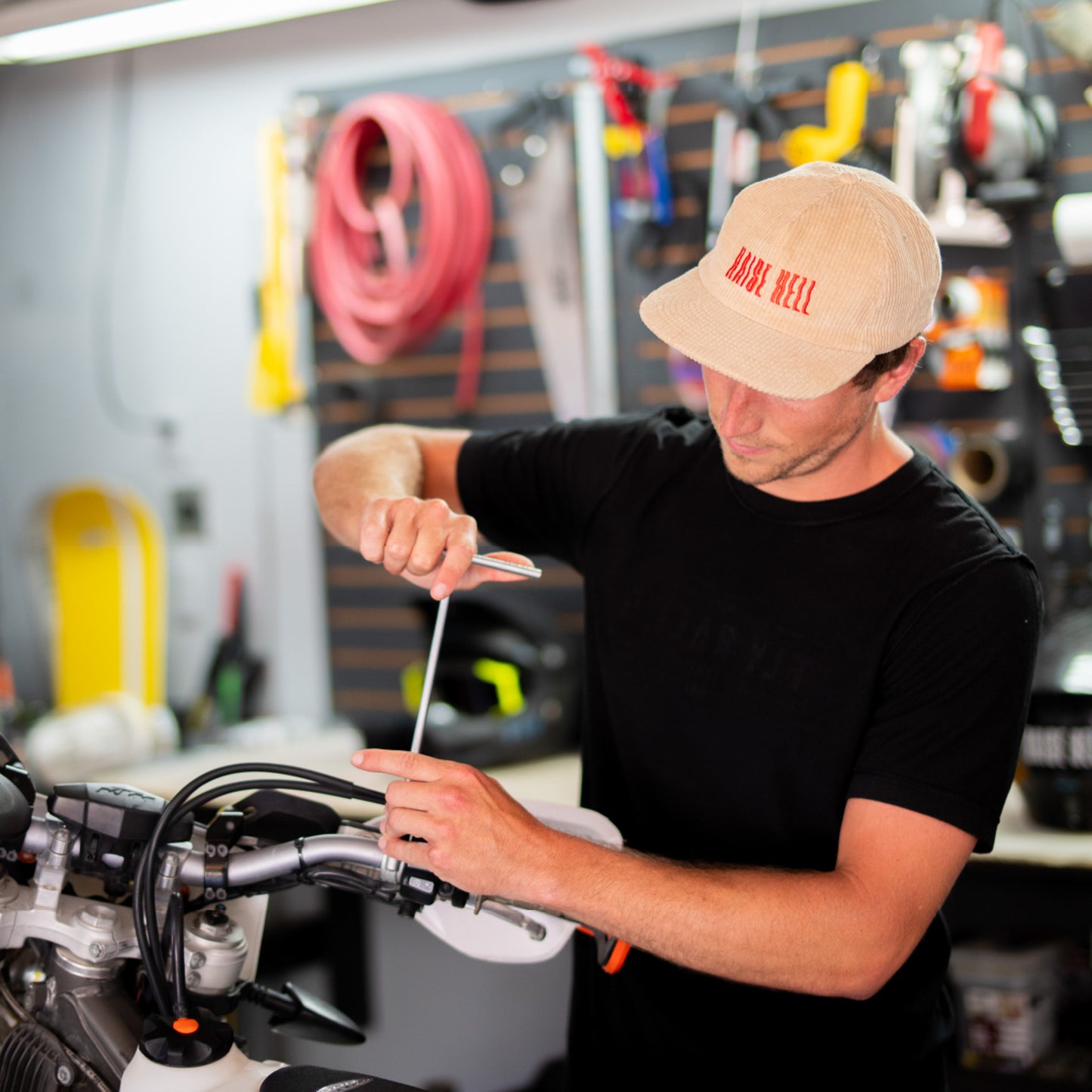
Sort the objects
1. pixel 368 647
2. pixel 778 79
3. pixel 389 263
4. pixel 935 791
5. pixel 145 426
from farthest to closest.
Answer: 1. pixel 145 426
2. pixel 368 647
3. pixel 389 263
4. pixel 778 79
5. pixel 935 791

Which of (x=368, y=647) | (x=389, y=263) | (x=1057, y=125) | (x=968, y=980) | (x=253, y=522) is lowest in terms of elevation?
(x=968, y=980)

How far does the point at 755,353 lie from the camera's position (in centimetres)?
140

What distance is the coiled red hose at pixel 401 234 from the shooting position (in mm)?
3656

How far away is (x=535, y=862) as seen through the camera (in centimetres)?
123

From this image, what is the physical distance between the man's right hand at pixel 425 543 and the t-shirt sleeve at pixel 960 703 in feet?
1.49

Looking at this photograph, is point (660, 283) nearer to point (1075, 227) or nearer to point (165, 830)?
point (1075, 227)

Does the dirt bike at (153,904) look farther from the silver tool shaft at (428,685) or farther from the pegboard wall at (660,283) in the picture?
the pegboard wall at (660,283)

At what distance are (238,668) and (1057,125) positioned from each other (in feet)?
9.58

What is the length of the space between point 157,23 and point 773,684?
269cm

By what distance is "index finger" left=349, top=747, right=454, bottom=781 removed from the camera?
118cm

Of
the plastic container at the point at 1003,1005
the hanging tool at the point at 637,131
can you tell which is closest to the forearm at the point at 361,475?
the plastic container at the point at 1003,1005

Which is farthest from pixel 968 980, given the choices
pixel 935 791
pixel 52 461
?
pixel 52 461

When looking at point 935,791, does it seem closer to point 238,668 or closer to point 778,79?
point 778,79

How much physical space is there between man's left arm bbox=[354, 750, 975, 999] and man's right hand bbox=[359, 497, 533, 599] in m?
0.21
